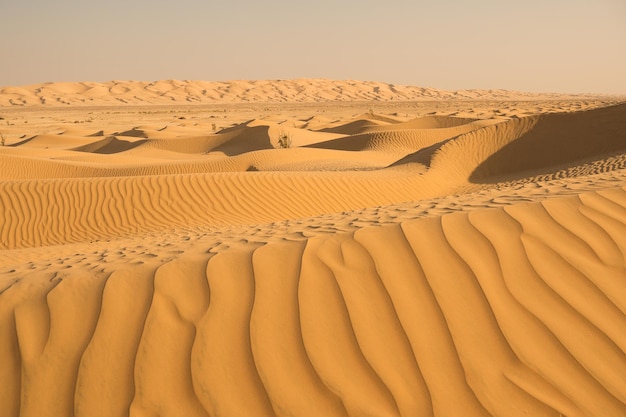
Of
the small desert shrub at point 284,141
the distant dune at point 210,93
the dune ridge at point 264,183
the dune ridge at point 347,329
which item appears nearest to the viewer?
the dune ridge at point 347,329

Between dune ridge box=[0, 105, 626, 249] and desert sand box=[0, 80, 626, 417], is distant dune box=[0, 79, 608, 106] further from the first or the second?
desert sand box=[0, 80, 626, 417]

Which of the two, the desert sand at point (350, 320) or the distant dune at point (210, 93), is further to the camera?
the distant dune at point (210, 93)

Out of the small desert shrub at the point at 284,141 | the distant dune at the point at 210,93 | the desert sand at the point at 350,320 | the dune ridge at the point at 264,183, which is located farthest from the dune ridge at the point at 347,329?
the distant dune at the point at 210,93

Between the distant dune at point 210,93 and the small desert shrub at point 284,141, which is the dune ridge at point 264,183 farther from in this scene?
the distant dune at point 210,93

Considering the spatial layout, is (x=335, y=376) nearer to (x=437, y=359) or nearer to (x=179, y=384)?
(x=437, y=359)

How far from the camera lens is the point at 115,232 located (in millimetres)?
10164

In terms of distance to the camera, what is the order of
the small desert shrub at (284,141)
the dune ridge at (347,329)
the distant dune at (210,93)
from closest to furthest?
the dune ridge at (347,329) < the small desert shrub at (284,141) < the distant dune at (210,93)

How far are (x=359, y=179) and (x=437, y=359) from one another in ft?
31.0

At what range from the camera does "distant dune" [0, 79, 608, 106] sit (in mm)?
94938

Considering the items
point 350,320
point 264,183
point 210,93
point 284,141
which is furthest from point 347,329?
point 210,93

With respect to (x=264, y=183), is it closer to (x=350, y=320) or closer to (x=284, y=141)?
(x=350, y=320)

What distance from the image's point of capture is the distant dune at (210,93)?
9494cm

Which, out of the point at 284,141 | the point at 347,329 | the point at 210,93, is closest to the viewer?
the point at 347,329

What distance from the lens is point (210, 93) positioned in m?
111
